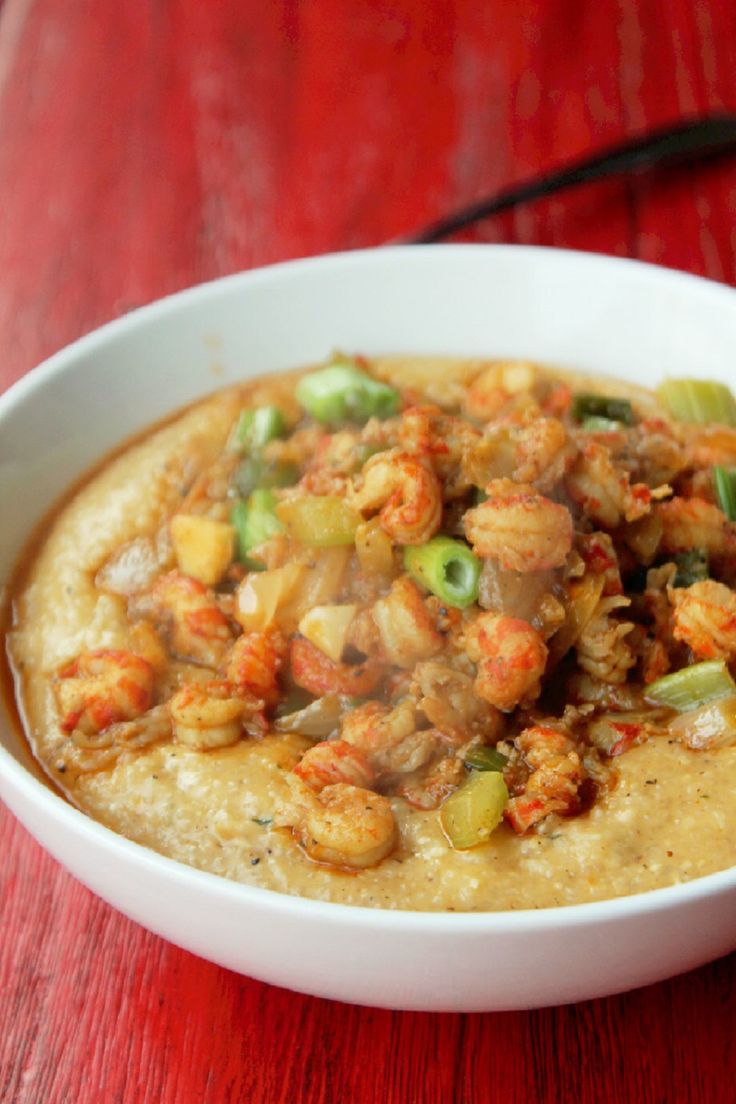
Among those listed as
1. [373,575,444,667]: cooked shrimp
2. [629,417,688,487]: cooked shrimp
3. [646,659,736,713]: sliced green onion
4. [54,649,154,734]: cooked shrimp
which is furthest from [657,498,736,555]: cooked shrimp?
[54,649,154,734]: cooked shrimp

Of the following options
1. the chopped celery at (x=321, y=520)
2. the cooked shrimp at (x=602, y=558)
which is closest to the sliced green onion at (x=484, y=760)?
the cooked shrimp at (x=602, y=558)

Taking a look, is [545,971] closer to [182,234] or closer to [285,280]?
[285,280]

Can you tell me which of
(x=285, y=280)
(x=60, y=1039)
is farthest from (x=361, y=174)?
(x=60, y=1039)

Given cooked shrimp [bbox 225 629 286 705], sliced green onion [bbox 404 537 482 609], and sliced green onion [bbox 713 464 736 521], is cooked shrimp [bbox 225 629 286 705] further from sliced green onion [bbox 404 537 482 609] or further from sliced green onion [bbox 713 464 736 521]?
sliced green onion [bbox 713 464 736 521]

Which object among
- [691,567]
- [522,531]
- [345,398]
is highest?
[522,531]

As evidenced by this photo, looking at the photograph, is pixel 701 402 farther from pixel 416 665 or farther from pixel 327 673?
pixel 327 673

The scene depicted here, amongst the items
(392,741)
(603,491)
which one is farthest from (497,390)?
(392,741)
